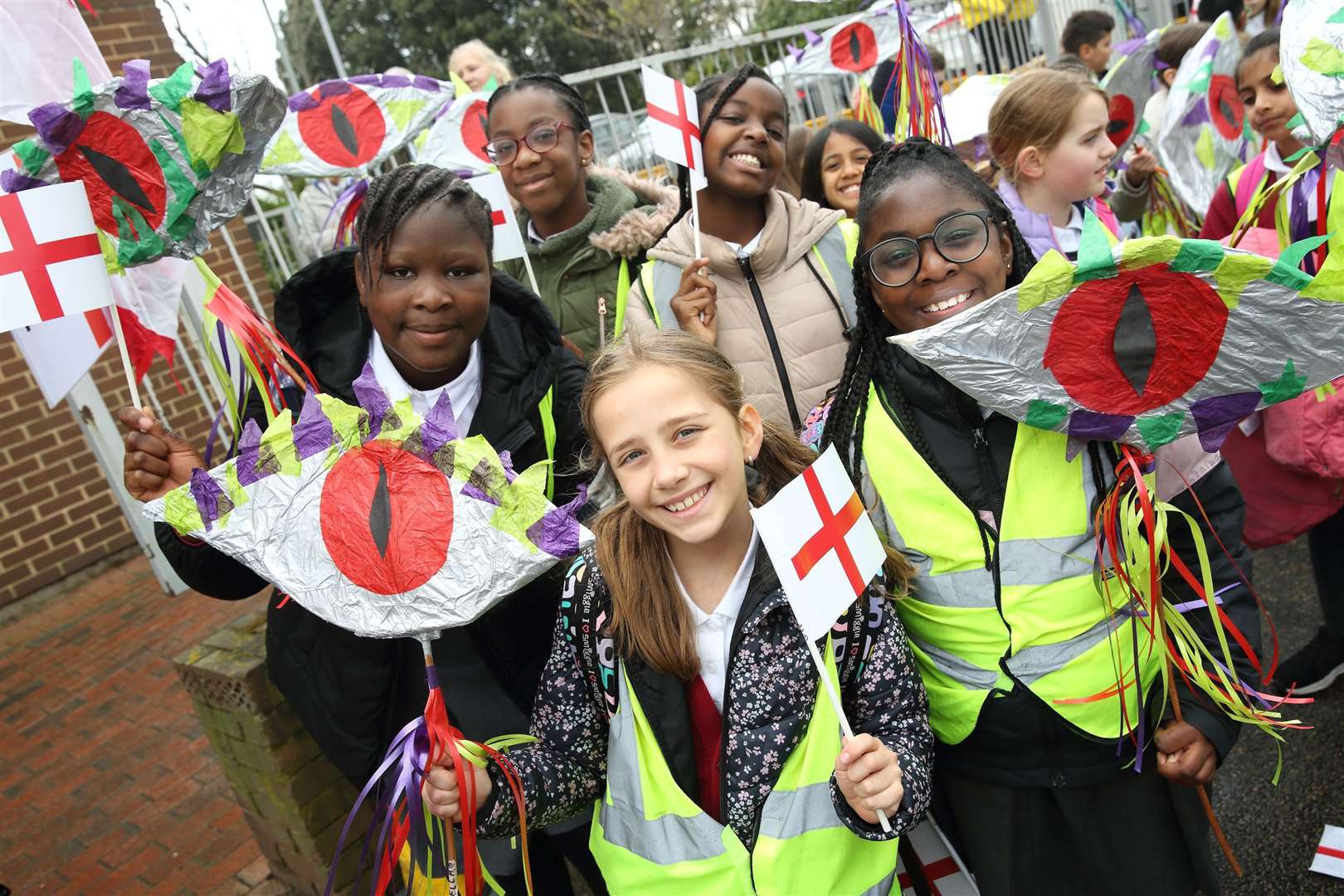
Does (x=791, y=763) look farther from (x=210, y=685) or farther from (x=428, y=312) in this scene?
(x=210, y=685)

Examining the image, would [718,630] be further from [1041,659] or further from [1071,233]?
[1071,233]

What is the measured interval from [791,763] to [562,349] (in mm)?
1076

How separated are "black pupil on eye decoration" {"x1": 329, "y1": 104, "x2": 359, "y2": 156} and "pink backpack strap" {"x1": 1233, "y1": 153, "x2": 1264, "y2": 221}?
343cm

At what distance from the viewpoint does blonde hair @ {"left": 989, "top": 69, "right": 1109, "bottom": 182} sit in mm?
2705

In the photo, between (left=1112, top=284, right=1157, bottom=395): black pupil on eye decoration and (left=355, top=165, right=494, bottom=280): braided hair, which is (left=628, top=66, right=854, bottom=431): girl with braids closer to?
(left=355, top=165, right=494, bottom=280): braided hair

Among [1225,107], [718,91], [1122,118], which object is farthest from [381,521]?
[1225,107]

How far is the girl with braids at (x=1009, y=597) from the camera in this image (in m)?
1.73

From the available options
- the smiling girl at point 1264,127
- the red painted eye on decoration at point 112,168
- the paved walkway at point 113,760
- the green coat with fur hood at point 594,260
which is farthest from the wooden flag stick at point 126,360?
the smiling girl at point 1264,127

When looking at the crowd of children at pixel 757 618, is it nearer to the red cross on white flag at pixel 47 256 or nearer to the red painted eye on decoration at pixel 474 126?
the red cross on white flag at pixel 47 256

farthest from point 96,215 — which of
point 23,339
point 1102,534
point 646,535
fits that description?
point 1102,534

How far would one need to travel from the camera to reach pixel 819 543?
1.51 m

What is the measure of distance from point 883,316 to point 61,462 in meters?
5.70

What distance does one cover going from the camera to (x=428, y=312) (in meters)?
2.01

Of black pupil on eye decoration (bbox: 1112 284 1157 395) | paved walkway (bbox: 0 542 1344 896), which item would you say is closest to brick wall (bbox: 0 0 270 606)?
paved walkway (bbox: 0 542 1344 896)
